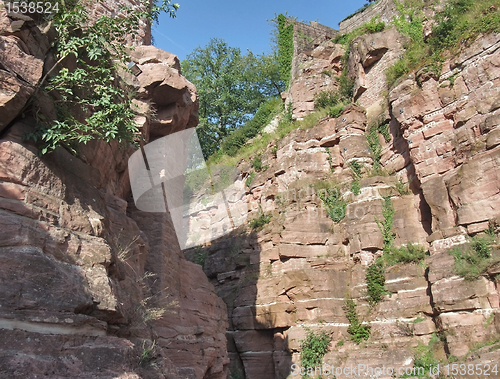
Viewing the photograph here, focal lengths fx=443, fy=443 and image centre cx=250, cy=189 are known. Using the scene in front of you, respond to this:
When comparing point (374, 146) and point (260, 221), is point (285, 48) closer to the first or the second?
point (374, 146)

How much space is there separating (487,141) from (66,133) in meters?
12.1

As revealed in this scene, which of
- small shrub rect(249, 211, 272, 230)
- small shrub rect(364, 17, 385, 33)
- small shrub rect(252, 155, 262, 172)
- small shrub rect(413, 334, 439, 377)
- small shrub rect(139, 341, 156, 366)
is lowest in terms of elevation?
small shrub rect(413, 334, 439, 377)

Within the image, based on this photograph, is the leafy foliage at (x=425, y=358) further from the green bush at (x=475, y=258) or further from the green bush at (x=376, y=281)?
the green bush at (x=376, y=281)

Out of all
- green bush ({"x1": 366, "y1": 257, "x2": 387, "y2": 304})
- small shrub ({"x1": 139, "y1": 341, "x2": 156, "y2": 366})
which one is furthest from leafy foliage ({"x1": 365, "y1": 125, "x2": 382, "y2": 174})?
small shrub ({"x1": 139, "y1": 341, "x2": 156, "y2": 366})

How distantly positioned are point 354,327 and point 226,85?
2316 centimetres

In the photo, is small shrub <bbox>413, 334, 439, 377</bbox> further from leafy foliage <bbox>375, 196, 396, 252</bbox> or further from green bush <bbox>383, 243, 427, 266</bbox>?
leafy foliage <bbox>375, 196, 396, 252</bbox>

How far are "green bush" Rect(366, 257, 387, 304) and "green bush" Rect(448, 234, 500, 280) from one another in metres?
2.88

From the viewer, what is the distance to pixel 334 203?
1789cm

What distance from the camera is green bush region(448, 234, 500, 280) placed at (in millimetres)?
11789

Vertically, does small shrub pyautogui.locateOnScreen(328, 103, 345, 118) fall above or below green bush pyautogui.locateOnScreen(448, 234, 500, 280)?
above

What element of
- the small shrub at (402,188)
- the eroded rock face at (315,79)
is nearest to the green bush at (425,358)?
the small shrub at (402,188)

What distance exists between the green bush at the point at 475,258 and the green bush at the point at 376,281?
288cm

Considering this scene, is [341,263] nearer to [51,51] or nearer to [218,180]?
[218,180]

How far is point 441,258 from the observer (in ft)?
42.5
